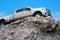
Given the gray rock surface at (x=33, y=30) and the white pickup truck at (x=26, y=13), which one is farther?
the white pickup truck at (x=26, y=13)

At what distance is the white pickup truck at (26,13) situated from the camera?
20078mm

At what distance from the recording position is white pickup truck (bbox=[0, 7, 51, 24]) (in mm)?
20078

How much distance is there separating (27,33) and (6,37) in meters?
1.41

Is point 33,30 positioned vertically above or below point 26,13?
below

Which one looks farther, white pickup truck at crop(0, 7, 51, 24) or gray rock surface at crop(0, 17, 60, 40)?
white pickup truck at crop(0, 7, 51, 24)

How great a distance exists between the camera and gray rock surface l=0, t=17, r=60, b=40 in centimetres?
1416

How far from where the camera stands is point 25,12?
21.0 m

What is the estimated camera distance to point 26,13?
20719 millimetres

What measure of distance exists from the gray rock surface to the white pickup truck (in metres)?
4.75

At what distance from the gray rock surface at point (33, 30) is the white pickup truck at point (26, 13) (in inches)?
187

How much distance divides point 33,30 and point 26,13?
21.3ft

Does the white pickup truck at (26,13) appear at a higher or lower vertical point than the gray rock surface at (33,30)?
higher

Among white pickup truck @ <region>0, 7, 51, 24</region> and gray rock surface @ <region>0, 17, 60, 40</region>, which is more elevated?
white pickup truck @ <region>0, 7, 51, 24</region>

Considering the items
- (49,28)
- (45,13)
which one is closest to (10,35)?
(49,28)
